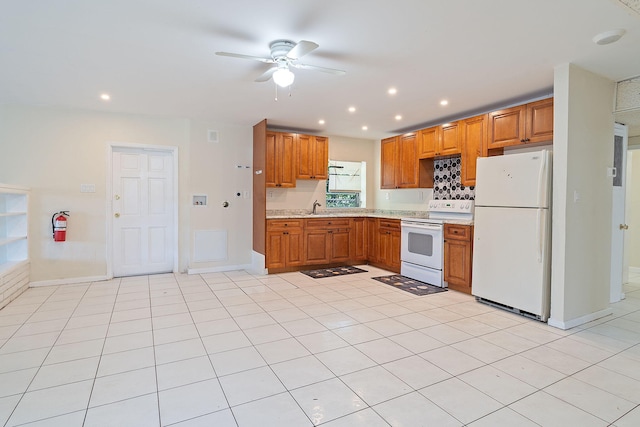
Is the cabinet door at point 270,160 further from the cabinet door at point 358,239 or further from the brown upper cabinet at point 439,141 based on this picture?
the brown upper cabinet at point 439,141

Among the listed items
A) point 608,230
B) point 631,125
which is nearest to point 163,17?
point 608,230

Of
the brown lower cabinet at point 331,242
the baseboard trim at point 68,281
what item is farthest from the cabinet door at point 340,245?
the baseboard trim at point 68,281

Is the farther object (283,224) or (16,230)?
(283,224)

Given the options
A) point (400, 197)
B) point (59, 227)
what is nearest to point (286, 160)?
point (400, 197)

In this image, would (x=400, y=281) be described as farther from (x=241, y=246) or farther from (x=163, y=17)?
(x=163, y=17)

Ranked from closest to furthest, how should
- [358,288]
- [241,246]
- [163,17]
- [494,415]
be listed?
[494,415]
[163,17]
[358,288]
[241,246]

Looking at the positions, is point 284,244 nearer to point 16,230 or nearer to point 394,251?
point 394,251

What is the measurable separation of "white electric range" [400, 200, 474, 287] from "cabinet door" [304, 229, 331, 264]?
1264 mm

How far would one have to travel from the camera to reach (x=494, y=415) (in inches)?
73.6

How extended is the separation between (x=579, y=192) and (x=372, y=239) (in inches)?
128

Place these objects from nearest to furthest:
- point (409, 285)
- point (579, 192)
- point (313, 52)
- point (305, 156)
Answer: point (313, 52) → point (579, 192) → point (409, 285) → point (305, 156)

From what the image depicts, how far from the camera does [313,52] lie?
114 inches

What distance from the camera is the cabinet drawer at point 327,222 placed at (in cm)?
556

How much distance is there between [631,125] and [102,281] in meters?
7.26
